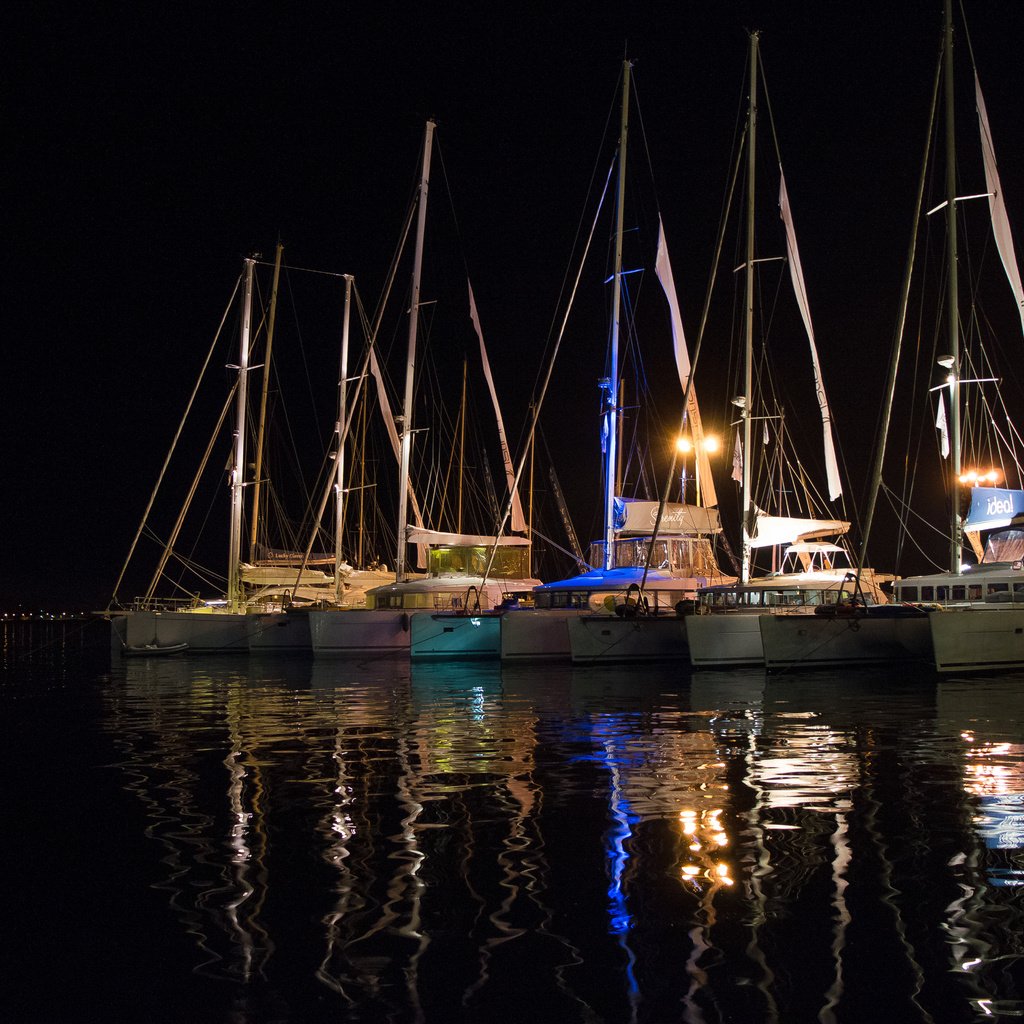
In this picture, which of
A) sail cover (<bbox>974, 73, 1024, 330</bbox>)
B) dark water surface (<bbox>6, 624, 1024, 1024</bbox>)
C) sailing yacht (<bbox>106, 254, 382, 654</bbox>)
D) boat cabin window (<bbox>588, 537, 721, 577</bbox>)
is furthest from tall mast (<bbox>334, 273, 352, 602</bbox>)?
dark water surface (<bbox>6, 624, 1024, 1024</bbox>)

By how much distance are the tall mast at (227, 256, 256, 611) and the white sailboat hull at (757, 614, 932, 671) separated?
26.7m

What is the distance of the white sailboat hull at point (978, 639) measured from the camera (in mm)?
26547

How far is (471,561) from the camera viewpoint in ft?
153

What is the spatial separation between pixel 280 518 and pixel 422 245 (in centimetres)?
1862

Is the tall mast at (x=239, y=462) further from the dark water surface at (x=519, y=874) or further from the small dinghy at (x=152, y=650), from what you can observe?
the dark water surface at (x=519, y=874)

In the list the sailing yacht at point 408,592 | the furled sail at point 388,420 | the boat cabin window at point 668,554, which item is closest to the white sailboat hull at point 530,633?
the sailing yacht at point 408,592

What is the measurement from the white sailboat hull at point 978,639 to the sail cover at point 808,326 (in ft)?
29.3

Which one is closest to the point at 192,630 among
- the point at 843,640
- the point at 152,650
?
the point at 152,650

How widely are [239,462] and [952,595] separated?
32.4 meters

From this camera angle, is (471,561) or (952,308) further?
(471,561)

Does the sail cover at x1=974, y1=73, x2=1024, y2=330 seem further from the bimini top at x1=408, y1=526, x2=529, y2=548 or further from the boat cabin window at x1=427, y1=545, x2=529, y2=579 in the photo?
the boat cabin window at x1=427, y1=545, x2=529, y2=579

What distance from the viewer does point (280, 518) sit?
54750 mm

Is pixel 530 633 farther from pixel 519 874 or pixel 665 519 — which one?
pixel 519 874

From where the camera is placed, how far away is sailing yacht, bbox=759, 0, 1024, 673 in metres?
27.1
